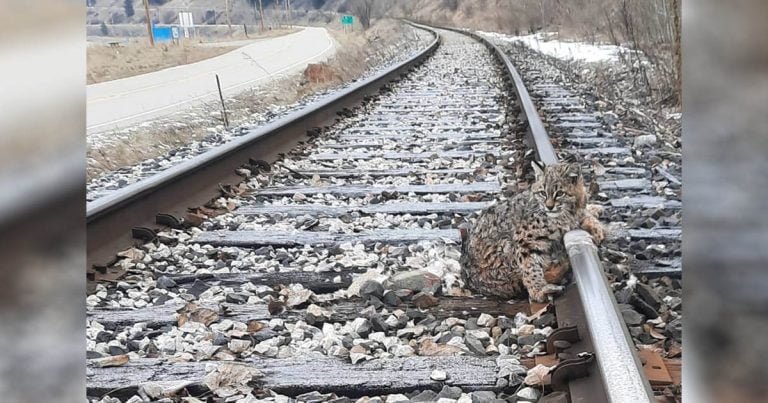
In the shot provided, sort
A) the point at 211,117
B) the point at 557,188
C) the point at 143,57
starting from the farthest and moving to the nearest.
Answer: the point at 143,57 → the point at 211,117 → the point at 557,188

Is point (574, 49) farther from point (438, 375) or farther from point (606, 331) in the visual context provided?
point (606, 331)

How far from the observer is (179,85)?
9938 mm

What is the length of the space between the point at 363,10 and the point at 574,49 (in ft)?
31.0

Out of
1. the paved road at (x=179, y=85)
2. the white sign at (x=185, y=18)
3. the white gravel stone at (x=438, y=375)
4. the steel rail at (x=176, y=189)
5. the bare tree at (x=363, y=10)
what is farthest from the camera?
the bare tree at (x=363, y=10)

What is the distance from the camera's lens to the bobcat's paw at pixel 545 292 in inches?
79.9

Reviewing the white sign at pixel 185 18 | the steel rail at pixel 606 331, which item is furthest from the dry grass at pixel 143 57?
the steel rail at pixel 606 331

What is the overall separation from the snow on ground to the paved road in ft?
14.6

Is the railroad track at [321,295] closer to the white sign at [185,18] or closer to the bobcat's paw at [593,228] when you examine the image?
the bobcat's paw at [593,228]

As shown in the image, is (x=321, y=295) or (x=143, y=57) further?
(x=143, y=57)

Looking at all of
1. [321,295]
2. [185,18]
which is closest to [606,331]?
[321,295]

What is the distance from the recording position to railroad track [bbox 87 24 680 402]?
171 centimetres

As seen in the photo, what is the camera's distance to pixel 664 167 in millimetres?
3719

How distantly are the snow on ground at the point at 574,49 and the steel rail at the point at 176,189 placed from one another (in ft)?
11.9
